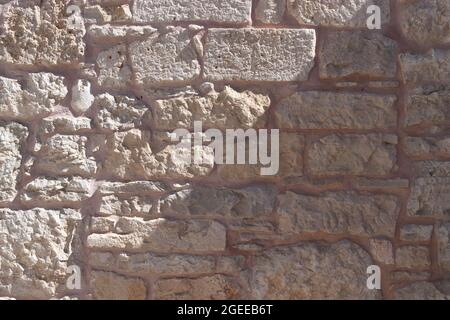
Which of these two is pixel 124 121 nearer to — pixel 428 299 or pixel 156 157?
pixel 156 157

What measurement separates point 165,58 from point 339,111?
82 cm

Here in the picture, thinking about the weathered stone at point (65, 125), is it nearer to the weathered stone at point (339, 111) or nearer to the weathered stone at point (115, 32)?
the weathered stone at point (115, 32)

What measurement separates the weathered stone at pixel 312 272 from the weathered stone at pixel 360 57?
76 centimetres

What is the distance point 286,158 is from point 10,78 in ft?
4.38

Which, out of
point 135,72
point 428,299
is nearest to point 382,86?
point 428,299

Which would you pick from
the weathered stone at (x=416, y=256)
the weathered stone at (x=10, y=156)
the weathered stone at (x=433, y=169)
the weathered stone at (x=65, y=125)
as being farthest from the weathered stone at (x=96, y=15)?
the weathered stone at (x=416, y=256)

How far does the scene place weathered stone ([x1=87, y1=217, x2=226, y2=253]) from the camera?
262 centimetres

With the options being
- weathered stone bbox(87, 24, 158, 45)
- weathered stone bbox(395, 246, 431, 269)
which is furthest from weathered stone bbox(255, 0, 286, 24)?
weathered stone bbox(395, 246, 431, 269)

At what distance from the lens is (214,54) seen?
2.65 meters

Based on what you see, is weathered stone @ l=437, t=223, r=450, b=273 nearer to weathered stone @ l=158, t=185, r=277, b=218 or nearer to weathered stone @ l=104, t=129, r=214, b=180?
weathered stone @ l=158, t=185, r=277, b=218

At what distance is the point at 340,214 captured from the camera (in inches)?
102

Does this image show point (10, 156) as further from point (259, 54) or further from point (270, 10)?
point (270, 10)

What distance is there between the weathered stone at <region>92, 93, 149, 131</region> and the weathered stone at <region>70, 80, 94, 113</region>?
0.14 feet

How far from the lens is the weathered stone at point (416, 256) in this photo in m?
2.55
